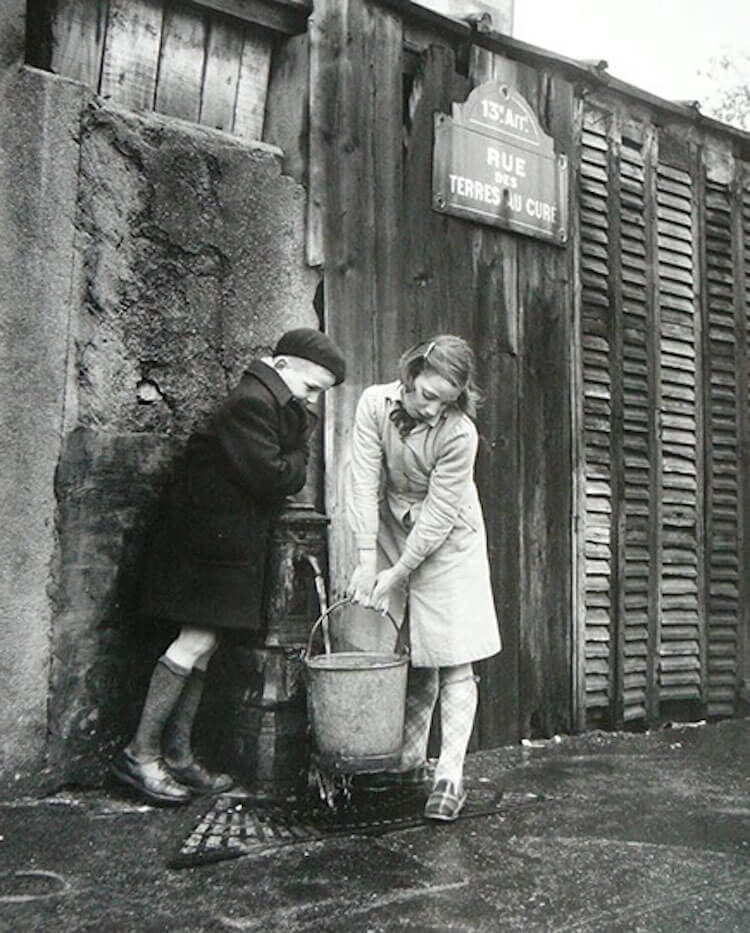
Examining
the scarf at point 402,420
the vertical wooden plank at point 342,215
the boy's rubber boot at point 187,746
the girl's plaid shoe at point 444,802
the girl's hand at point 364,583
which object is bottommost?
the girl's plaid shoe at point 444,802

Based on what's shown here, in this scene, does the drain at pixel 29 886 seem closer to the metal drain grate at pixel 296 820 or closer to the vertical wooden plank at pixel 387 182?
the metal drain grate at pixel 296 820

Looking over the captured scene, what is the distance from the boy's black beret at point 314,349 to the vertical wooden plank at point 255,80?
1.12 metres

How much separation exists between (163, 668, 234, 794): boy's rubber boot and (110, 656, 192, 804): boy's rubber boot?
90mm

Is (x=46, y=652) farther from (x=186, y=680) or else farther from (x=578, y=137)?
(x=578, y=137)

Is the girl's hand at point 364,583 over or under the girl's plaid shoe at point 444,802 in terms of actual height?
over

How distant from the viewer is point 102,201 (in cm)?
421

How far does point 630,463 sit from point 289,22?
313 centimetres

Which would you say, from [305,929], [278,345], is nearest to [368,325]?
[278,345]

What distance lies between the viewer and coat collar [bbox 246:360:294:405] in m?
4.06

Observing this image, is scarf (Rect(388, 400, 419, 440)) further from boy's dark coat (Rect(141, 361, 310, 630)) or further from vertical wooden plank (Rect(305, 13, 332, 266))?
vertical wooden plank (Rect(305, 13, 332, 266))

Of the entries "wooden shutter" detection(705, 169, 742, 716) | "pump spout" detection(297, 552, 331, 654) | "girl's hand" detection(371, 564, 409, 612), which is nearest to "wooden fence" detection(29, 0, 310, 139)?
"pump spout" detection(297, 552, 331, 654)

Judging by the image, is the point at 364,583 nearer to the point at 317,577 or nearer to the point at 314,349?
the point at 317,577

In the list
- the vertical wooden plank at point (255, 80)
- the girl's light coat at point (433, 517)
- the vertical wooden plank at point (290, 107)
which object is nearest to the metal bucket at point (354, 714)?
the girl's light coat at point (433, 517)

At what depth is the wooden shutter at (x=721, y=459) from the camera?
21.2 feet
